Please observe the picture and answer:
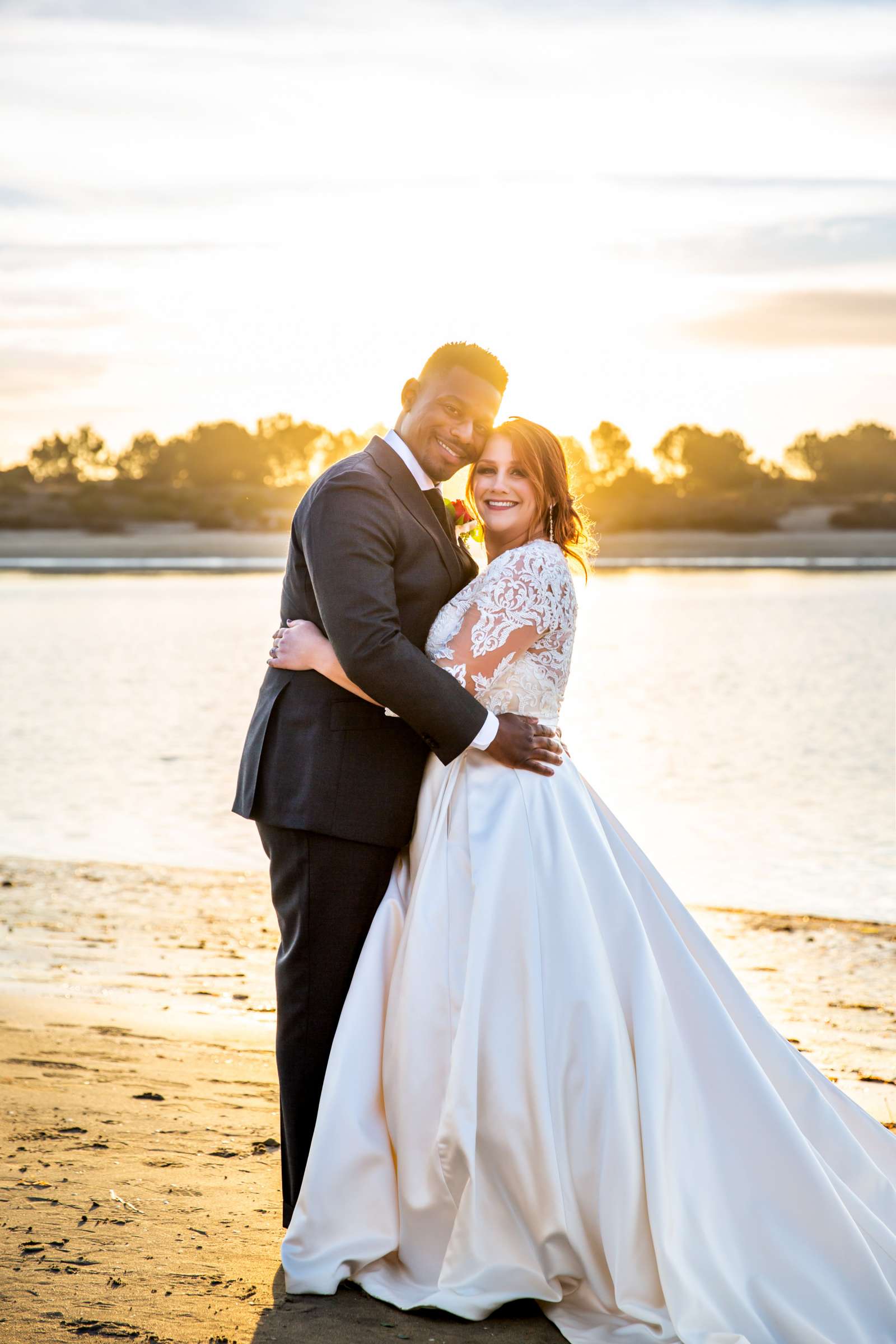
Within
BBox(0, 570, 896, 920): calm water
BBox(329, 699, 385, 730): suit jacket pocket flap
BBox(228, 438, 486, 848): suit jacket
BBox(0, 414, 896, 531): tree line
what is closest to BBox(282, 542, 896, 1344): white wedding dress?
BBox(228, 438, 486, 848): suit jacket

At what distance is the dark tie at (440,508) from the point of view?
11.0 feet

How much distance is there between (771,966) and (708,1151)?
341 centimetres

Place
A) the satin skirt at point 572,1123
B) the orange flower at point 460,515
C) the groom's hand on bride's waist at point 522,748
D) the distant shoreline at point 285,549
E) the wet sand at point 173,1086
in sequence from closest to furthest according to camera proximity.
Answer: the satin skirt at point 572,1123
the wet sand at point 173,1086
the groom's hand on bride's waist at point 522,748
the orange flower at point 460,515
the distant shoreline at point 285,549

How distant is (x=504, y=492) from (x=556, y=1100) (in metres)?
1.39

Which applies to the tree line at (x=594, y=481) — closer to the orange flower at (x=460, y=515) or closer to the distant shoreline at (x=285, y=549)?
the distant shoreline at (x=285, y=549)

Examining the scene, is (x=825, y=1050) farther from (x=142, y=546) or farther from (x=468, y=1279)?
(x=142, y=546)

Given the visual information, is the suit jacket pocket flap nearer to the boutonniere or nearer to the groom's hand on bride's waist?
the groom's hand on bride's waist

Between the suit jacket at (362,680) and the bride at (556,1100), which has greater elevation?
the suit jacket at (362,680)

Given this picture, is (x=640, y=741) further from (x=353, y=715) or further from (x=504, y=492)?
(x=353, y=715)

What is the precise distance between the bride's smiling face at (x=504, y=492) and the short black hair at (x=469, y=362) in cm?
14

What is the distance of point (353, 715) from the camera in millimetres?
3203

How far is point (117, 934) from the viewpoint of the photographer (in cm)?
657

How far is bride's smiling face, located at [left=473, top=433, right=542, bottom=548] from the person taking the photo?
130 inches

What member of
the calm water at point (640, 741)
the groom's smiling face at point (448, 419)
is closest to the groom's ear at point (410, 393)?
the groom's smiling face at point (448, 419)
